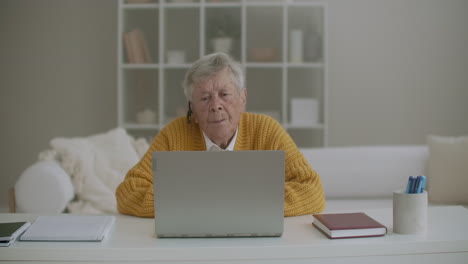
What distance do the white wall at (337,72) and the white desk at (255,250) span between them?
3.05 meters

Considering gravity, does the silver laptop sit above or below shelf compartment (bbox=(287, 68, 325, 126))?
below

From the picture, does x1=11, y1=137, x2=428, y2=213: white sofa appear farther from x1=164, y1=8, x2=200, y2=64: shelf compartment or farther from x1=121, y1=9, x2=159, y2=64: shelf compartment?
x1=164, y1=8, x2=200, y2=64: shelf compartment

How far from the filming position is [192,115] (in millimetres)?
1892

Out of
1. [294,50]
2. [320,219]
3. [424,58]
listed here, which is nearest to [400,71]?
[424,58]

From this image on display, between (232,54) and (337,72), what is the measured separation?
2.88 ft

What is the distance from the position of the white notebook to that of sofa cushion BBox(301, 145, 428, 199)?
70.1 inches

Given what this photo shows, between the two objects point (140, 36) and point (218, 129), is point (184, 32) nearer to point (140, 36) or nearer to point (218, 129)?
point (140, 36)

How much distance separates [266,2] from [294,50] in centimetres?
40

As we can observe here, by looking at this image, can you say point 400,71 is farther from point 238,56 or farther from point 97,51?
point 97,51

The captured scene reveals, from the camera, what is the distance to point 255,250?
1159mm

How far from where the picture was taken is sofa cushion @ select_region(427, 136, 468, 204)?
2.88 m

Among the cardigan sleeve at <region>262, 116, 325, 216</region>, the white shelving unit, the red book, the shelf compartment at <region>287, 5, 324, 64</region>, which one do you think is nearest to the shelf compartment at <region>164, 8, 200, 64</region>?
the white shelving unit

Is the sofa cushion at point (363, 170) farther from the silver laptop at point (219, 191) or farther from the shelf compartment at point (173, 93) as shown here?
the silver laptop at point (219, 191)

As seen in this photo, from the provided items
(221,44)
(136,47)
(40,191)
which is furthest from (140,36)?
(40,191)
